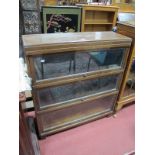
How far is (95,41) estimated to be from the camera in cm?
112

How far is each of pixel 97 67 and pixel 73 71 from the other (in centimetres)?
24

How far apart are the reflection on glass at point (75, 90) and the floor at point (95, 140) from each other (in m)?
0.41

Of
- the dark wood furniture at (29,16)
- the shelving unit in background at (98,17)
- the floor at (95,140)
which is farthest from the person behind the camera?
the shelving unit in background at (98,17)

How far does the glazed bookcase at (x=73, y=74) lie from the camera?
3.43ft

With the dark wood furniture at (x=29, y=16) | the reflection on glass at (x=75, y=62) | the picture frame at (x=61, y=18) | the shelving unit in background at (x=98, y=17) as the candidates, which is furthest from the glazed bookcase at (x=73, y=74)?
the shelving unit in background at (x=98, y=17)

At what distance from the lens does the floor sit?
136 centimetres

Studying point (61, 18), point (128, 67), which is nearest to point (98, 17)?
point (61, 18)

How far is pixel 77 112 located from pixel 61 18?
1.84 m

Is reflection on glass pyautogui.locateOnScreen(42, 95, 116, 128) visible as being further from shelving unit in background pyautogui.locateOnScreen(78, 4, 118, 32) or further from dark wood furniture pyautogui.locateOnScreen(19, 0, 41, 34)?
shelving unit in background pyautogui.locateOnScreen(78, 4, 118, 32)

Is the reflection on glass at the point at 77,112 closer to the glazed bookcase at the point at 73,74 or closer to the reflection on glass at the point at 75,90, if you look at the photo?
the glazed bookcase at the point at 73,74

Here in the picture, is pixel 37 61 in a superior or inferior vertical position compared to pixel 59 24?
inferior

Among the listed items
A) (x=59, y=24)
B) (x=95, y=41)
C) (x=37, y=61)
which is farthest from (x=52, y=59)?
(x=59, y=24)
